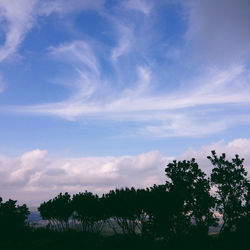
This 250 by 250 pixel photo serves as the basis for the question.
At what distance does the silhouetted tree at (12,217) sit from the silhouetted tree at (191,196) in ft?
128

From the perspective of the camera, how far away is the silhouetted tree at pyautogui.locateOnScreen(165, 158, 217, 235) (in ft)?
127

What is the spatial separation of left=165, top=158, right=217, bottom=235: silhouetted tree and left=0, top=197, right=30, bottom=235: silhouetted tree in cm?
3888

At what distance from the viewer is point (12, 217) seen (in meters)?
58.6

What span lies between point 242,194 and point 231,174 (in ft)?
11.5

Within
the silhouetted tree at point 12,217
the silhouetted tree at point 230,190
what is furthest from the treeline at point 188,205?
the silhouetted tree at point 12,217

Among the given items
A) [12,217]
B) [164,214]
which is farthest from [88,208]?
[164,214]

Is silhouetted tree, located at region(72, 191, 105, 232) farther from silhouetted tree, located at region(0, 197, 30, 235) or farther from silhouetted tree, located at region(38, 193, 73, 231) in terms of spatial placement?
silhouetted tree, located at region(0, 197, 30, 235)

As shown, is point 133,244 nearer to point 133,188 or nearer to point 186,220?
point 186,220

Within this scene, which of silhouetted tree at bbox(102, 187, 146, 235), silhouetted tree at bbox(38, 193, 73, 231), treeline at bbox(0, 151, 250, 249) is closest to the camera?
treeline at bbox(0, 151, 250, 249)

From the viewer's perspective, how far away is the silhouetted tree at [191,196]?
3884 cm

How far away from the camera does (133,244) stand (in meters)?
36.5

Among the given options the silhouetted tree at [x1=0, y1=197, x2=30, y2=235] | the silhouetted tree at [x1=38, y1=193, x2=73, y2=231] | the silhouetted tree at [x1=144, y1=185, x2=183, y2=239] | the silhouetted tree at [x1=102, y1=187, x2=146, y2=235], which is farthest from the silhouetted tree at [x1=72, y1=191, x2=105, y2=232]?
the silhouetted tree at [x1=144, y1=185, x2=183, y2=239]

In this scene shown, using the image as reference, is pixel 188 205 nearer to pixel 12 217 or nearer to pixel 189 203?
pixel 189 203

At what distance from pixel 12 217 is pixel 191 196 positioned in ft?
147
